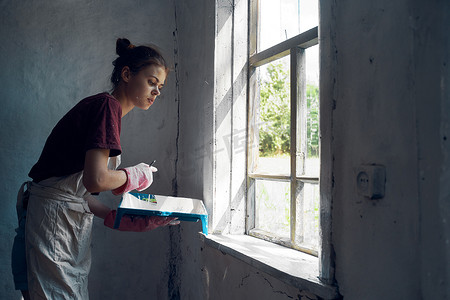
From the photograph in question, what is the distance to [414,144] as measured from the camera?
0.63 metres

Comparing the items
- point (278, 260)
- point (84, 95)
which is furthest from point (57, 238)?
point (84, 95)

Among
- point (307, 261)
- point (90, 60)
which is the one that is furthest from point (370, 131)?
point (90, 60)

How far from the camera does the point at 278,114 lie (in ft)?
4.40

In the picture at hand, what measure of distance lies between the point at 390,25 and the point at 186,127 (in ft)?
4.02

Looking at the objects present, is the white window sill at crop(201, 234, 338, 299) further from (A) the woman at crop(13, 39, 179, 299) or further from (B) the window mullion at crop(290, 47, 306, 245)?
(A) the woman at crop(13, 39, 179, 299)

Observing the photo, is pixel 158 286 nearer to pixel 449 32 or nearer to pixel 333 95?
pixel 333 95

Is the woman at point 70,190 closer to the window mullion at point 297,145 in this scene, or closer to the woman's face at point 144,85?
the woman's face at point 144,85

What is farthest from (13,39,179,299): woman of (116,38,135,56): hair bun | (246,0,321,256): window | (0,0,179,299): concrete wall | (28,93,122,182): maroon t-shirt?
(0,0,179,299): concrete wall

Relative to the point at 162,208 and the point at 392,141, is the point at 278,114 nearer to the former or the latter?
the point at 162,208

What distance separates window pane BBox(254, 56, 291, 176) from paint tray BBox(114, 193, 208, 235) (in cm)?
33

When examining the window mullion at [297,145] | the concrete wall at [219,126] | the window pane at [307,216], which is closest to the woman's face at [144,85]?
the concrete wall at [219,126]

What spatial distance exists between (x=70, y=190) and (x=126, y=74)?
18.9 inches

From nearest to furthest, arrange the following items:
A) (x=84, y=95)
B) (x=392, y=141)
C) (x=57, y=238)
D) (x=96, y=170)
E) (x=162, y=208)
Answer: (x=392, y=141) → (x=96, y=170) → (x=57, y=238) → (x=162, y=208) → (x=84, y=95)

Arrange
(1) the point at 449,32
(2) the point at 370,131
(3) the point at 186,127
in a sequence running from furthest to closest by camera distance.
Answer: (3) the point at 186,127, (2) the point at 370,131, (1) the point at 449,32
